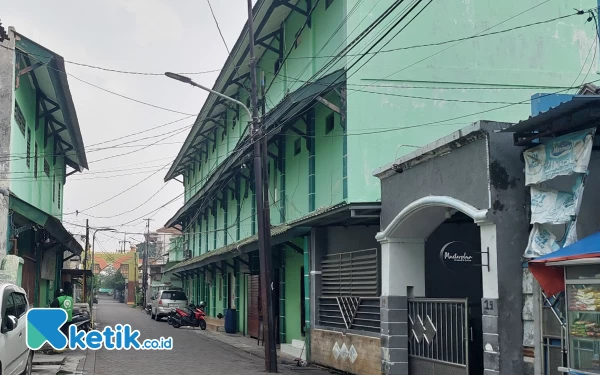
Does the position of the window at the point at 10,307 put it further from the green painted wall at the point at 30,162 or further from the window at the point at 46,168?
the window at the point at 46,168

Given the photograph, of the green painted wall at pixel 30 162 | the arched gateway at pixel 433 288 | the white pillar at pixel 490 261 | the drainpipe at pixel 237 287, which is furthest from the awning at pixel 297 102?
the drainpipe at pixel 237 287

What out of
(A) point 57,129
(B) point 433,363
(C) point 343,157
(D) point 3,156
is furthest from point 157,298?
(B) point 433,363

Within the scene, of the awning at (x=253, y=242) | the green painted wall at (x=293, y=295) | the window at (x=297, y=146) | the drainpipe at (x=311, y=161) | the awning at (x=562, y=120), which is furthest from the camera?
the green painted wall at (x=293, y=295)

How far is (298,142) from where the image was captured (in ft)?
71.2

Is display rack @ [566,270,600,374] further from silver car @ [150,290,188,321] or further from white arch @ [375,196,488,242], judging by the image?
silver car @ [150,290,188,321]

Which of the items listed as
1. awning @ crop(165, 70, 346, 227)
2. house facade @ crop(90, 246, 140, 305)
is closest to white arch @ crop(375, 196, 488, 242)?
awning @ crop(165, 70, 346, 227)

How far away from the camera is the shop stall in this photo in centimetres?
801

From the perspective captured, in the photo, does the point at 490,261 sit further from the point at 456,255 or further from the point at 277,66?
the point at 277,66

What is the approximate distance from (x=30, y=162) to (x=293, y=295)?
9483mm

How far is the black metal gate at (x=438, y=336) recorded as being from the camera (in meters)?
11.6

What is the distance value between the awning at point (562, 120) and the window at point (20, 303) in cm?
829

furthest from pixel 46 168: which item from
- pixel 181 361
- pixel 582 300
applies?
pixel 582 300

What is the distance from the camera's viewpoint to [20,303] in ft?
39.8

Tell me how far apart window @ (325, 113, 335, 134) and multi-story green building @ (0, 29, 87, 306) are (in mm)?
7784
